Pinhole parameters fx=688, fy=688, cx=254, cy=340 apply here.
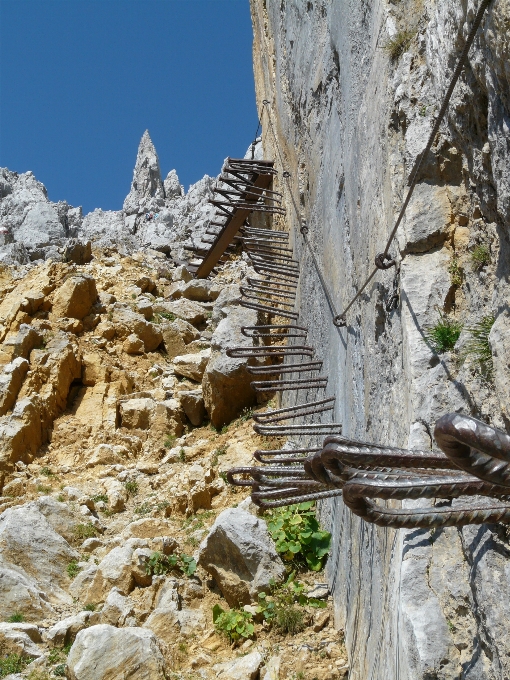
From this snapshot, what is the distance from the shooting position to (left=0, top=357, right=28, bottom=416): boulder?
10.3 meters

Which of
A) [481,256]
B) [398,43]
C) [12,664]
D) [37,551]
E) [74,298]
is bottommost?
[12,664]

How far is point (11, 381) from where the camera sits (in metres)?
10.5

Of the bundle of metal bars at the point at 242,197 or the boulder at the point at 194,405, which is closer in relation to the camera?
the boulder at the point at 194,405

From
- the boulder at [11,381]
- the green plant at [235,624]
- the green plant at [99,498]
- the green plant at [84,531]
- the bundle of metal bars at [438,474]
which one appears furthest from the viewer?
the boulder at [11,381]

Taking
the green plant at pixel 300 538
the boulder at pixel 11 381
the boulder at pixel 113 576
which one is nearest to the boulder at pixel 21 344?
the boulder at pixel 11 381

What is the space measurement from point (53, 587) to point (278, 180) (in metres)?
6.33

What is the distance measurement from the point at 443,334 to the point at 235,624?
3.45 metres

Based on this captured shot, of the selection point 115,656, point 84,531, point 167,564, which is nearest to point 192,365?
point 84,531

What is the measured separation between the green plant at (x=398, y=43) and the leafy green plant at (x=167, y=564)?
4572mm

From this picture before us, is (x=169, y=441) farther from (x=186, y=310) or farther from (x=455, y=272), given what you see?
(x=455, y=272)

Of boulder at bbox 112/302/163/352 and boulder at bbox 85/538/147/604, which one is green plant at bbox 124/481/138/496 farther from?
boulder at bbox 112/302/163/352

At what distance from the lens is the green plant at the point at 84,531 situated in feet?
24.5

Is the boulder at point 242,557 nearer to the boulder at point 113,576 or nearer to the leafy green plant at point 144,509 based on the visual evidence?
the boulder at point 113,576

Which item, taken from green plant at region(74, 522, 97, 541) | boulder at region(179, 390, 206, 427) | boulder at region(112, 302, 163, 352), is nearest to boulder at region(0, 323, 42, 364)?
boulder at region(112, 302, 163, 352)
